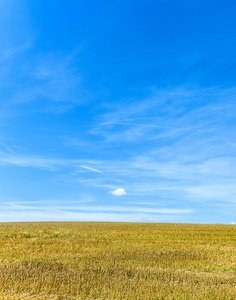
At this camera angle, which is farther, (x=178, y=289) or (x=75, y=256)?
(x=75, y=256)

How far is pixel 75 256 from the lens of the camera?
14391 millimetres

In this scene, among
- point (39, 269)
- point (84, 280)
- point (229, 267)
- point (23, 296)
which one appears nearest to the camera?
point (23, 296)

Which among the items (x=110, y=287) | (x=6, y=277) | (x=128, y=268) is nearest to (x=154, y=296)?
(x=110, y=287)

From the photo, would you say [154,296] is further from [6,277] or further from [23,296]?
[6,277]

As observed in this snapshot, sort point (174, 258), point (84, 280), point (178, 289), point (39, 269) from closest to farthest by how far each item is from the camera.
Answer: point (178, 289) → point (84, 280) → point (39, 269) → point (174, 258)

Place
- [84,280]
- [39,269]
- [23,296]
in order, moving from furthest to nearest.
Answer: [39,269] → [84,280] → [23,296]

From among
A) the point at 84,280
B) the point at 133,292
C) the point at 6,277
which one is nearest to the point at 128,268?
the point at 84,280

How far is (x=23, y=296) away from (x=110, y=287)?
246cm

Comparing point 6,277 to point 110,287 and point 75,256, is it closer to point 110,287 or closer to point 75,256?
point 110,287

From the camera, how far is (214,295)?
820 centimetres

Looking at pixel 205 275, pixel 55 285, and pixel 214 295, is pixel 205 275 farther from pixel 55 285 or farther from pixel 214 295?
pixel 55 285

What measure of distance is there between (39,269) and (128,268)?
3.36 meters

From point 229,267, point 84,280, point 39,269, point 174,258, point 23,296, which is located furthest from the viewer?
point 174,258

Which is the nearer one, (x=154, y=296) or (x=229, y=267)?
(x=154, y=296)
